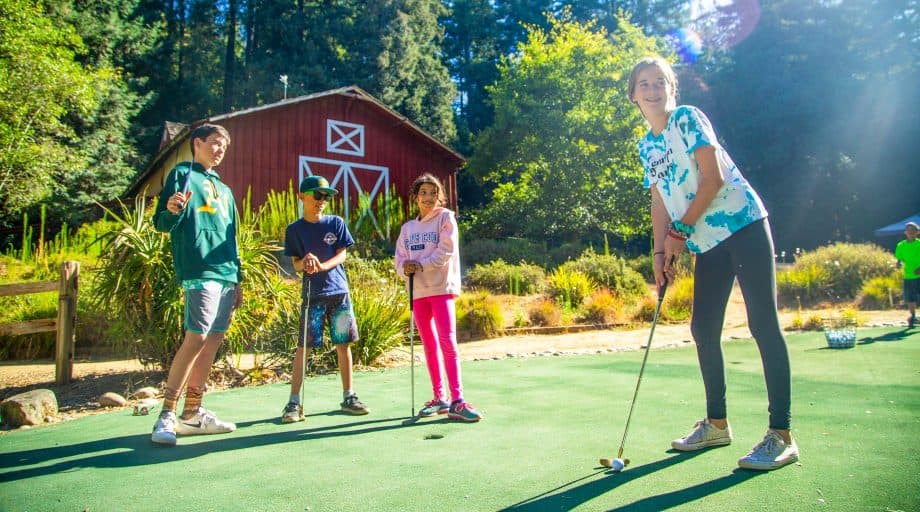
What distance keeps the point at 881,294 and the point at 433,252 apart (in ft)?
38.2

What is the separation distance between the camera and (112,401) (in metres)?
5.34

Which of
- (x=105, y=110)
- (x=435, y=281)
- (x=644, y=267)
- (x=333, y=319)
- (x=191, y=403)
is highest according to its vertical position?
(x=105, y=110)

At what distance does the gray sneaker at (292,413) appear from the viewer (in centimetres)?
406

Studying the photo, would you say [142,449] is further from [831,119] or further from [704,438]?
[831,119]

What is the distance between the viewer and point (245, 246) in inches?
245

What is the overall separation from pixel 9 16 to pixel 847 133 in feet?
102

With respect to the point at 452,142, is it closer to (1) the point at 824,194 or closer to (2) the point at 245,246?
(1) the point at 824,194

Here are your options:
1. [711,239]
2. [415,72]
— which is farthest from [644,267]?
[415,72]

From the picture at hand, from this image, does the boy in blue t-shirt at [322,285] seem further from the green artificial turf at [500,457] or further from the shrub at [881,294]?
the shrub at [881,294]

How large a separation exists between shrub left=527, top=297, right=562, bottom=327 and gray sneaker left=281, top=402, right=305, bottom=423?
701 centimetres

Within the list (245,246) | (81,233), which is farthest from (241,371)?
(81,233)

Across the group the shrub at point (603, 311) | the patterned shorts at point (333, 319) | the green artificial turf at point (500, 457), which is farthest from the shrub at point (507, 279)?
the patterned shorts at point (333, 319)

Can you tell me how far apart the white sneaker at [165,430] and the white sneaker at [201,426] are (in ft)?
0.61

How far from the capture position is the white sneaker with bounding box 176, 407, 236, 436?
12.4 ft
